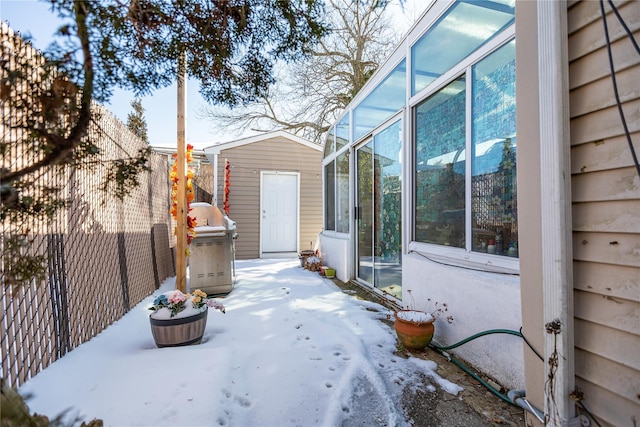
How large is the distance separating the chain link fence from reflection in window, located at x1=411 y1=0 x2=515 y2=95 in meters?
2.45

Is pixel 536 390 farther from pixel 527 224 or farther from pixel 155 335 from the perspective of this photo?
pixel 155 335

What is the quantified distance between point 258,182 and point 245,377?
5.83 meters

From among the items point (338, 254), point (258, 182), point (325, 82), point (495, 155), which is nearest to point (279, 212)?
point (258, 182)

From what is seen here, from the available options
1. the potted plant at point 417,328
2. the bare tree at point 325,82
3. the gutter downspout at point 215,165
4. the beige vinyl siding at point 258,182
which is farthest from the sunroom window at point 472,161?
the bare tree at point 325,82

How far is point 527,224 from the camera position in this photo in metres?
1.32

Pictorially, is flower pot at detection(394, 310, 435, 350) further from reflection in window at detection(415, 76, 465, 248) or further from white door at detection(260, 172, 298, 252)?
white door at detection(260, 172, 298, 252)

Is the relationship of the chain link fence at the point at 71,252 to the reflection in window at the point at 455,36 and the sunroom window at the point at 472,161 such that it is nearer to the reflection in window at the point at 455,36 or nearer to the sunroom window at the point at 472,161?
the sunroom window at the point at 472,161

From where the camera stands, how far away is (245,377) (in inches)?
78.1

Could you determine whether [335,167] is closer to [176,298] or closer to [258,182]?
[258,182]

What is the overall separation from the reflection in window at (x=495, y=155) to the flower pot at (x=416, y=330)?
2.26ft

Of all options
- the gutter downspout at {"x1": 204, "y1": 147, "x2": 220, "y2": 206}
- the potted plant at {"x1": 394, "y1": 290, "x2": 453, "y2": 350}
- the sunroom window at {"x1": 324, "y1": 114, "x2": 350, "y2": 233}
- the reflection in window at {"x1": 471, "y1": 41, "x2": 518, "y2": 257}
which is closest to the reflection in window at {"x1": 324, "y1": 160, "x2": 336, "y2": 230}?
the sunroom window at {"x1": 324, "y1": 114, "x2": 350, "y2": 233}

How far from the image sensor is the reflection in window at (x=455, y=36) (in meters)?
2.10

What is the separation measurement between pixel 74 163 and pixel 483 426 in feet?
7.28

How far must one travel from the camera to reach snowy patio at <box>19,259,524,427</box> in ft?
5.22
